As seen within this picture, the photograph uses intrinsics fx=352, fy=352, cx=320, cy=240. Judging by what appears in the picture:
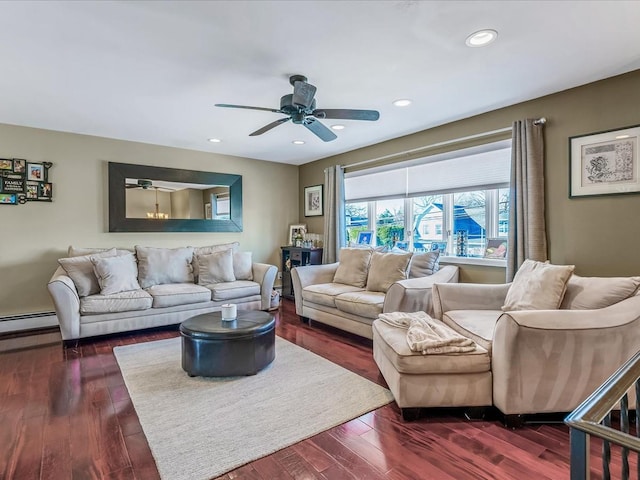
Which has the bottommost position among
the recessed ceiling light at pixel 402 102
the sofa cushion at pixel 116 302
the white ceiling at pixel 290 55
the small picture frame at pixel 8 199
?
the sofa cushion at pixel 116 302

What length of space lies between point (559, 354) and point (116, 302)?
394cm

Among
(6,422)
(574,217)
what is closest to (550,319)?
(574,217)

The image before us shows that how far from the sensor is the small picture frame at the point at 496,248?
3574 mm

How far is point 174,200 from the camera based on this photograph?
511 centimetres

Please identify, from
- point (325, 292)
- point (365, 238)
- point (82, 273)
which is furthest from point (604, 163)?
point (82, 273)

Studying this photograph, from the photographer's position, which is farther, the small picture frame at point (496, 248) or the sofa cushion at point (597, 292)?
the small picture frame at point (496, 248)

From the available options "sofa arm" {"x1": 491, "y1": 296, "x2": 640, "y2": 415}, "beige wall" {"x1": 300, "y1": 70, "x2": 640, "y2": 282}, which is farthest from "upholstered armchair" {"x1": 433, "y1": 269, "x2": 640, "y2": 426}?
"beige wall" {"x1": 300, "y1": 70, "x2": 640, "y2": 282}

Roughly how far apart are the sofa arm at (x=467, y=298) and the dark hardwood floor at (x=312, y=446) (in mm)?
865

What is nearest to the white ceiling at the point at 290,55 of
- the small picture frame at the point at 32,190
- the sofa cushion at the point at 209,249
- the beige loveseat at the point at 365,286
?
the small picture frame at the point at 32,190

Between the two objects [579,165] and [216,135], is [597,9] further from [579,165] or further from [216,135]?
[216,135]

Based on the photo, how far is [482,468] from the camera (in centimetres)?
174

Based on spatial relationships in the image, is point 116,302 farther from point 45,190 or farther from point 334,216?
point 334,216

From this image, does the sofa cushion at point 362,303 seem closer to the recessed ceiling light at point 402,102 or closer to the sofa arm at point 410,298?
the sofa arm at point 410,298

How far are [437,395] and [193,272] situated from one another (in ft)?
11.9
